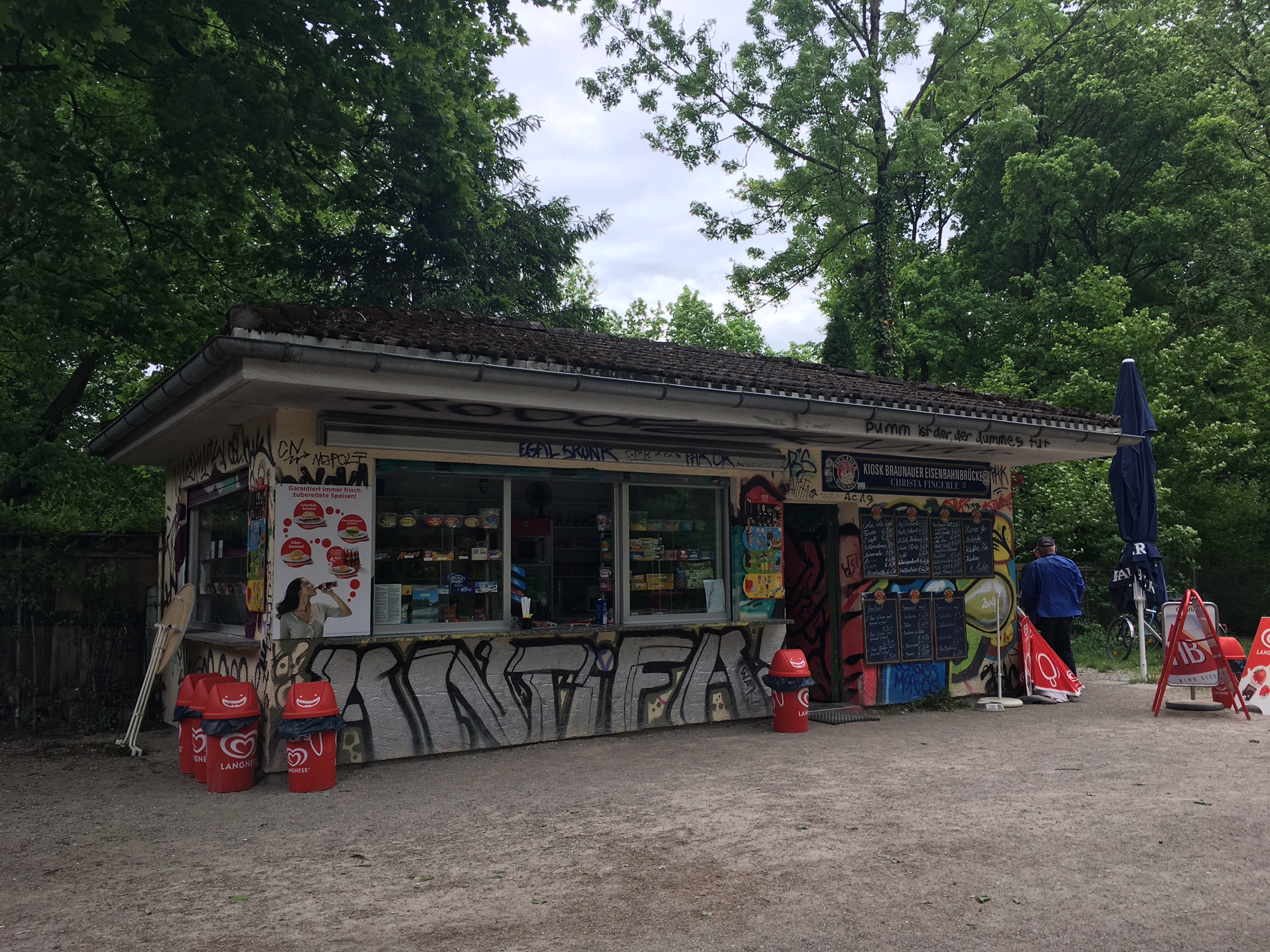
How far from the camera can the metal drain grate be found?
9.20 metres

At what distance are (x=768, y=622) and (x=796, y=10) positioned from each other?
19.0 meters

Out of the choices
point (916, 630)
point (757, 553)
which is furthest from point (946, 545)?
point (757, 553)

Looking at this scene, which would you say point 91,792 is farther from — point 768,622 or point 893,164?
point 893,164

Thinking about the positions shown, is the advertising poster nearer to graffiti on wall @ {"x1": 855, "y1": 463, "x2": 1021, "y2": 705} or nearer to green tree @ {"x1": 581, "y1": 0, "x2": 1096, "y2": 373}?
graffiti on wall @ {"x1": 855, "y1": 463, "x2": 1021, "y2": 705}

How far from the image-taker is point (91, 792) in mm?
6793

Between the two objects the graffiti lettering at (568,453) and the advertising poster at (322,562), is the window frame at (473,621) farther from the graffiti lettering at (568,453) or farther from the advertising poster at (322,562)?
the graffiti lettering at (568,453)

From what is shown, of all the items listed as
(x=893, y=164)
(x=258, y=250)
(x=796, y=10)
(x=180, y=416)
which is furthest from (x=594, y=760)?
(x=796, y=10)

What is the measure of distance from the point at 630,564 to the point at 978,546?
457 cm

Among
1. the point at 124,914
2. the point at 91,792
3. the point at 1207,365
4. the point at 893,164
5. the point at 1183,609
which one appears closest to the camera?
the point at 124,914

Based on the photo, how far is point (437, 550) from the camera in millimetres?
7812

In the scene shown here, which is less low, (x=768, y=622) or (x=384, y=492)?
(x=384, y=492)

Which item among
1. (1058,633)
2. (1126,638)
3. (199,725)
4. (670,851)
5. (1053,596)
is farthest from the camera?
(1126,638)

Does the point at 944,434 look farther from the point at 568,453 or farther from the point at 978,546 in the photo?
the point at 568,453

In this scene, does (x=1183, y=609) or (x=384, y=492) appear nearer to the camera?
(x=384, y=492)
